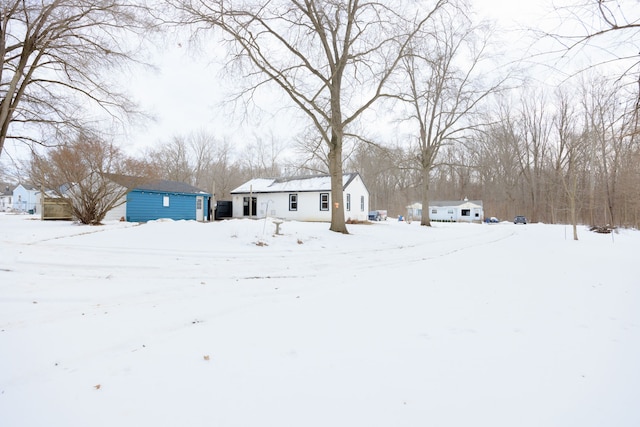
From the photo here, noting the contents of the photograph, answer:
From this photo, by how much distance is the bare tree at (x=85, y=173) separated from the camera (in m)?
13.7

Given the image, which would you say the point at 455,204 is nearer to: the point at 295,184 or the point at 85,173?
the point at 295,184

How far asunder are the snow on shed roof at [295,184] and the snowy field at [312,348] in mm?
17470

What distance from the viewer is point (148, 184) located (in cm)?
1892

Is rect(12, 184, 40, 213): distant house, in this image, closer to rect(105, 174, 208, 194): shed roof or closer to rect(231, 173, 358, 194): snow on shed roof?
rect(105, 174, 208, 194): shed roof

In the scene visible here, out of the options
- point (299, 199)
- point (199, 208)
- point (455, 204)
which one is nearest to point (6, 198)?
point (199, 208)

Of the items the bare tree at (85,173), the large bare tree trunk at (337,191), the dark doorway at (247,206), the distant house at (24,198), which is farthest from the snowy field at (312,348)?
the distant house at (24,198)

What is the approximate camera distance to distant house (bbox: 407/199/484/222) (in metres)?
42.1

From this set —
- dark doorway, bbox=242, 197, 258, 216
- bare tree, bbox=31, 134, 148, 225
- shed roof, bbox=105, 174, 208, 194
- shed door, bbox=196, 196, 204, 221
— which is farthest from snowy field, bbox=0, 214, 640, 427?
dark doorway, bbox=242, 197, 258, 216

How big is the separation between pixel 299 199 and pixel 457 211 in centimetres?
2944

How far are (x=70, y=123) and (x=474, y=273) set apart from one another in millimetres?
14900

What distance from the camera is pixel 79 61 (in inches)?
414

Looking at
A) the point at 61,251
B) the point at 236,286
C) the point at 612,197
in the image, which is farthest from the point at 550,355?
the point at 612,197

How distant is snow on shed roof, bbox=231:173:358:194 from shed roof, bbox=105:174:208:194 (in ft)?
14.0

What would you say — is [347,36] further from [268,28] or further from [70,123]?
[70,123]
